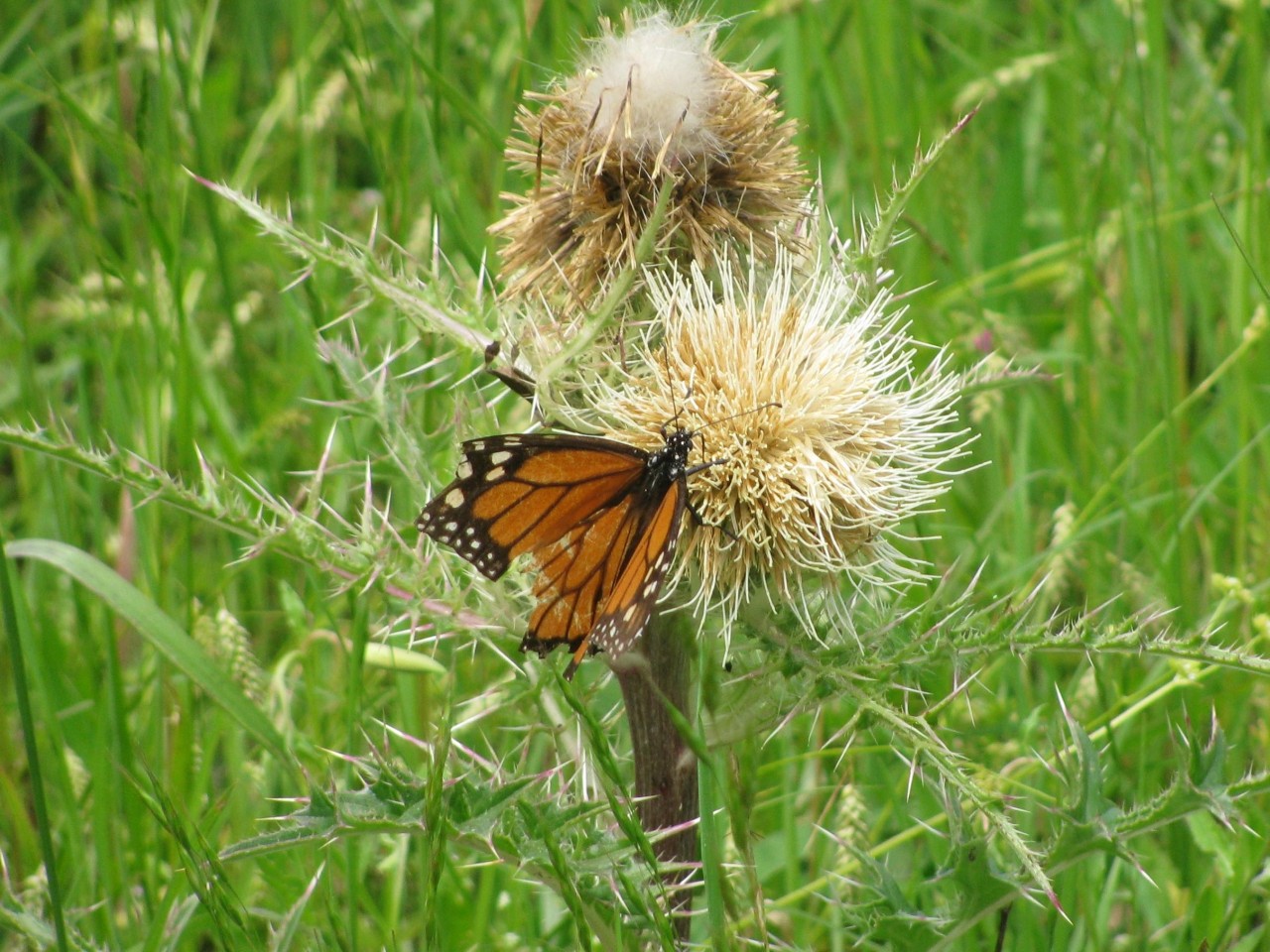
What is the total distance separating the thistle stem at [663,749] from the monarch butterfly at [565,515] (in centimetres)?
18

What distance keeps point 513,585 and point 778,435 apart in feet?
1.89

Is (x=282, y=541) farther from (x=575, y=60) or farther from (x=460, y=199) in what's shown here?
(x=460, y=199)

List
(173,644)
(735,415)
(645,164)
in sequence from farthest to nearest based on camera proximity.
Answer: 1. (645,164)
2. (735,415)
3. (173,644)

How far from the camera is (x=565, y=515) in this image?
7.28ft

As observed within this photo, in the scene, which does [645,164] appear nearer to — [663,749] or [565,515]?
[565,515]

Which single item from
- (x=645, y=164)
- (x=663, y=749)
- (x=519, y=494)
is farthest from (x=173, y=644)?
(x=645, y=164)

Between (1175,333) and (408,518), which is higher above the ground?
(1175,333)

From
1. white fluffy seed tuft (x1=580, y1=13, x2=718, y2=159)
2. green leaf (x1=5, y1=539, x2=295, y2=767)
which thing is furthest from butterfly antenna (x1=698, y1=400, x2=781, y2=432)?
green leaf (x1=5, y1=539, x2=295, y2=767)

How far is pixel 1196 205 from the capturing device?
4137 mm

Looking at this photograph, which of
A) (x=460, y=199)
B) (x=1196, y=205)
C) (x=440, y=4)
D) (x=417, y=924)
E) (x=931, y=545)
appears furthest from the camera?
(x=1196, y=205)

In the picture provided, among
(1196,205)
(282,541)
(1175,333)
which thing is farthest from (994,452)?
(282,541)

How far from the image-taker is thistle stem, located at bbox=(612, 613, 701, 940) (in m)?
2.34

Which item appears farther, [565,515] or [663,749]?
[663,749]

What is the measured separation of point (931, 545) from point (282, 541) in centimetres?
186
